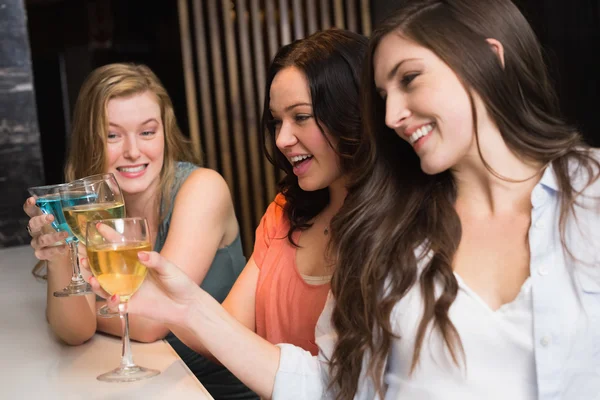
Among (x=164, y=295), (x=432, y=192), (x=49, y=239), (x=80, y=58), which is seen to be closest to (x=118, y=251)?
(x=164, y=295)

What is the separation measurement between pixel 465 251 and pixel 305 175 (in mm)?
605

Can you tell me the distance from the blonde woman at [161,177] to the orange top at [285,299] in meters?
0.24

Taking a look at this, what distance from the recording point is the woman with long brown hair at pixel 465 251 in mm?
1364

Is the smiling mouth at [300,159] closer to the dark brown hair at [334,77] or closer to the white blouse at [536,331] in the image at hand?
the dark brown hair at [334,77]

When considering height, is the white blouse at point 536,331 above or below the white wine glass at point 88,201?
below

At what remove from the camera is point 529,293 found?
4.48 feet

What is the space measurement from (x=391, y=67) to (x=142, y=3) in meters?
5.75

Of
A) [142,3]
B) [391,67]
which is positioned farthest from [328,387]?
[142,3]

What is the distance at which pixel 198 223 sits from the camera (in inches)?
87.7

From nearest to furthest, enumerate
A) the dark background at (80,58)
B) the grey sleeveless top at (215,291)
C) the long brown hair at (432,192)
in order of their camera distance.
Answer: the long brown hair at (432,192)
the grey sleeveless top at (215,291)
the dark background at (80,58)

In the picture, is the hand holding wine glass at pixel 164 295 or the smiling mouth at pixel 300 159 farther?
the smiling mouth at pixel 300 159

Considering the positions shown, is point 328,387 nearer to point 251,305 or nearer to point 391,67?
point 251,305

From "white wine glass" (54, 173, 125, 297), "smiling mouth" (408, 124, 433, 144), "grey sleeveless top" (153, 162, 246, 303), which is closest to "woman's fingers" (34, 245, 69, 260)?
"white wine glass" (54, 173, 125, 297)

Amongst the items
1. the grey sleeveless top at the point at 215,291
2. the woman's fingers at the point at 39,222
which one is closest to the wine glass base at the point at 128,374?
the woman's fingers at the point at 39,222
